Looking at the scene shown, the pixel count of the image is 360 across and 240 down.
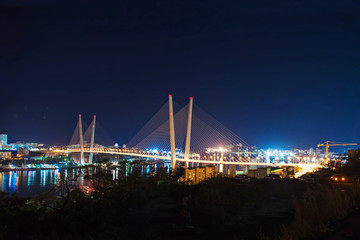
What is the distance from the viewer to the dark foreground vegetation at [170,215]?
Answer: 131 inches

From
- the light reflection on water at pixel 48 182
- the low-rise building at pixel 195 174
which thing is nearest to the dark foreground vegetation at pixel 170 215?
the light reflection on water at pixel 48 182

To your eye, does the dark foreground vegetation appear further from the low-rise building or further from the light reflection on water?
the low-rise building

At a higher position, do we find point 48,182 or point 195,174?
point 195,174

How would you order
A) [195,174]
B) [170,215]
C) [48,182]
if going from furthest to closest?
[48,182] → [195,174] → [170,215]

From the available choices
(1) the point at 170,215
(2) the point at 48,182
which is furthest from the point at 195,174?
(2) the point at 48,182

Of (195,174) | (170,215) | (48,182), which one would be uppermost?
(170,215)

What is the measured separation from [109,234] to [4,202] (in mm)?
1787

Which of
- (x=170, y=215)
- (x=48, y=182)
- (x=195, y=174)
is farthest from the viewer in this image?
(x=48, y=182)

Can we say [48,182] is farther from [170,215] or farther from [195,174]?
[170,215]

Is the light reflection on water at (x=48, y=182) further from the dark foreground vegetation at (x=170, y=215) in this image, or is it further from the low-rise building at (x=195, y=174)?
the low-rise building at (x=195, y=174)

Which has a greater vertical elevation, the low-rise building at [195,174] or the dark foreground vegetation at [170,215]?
the dark foreground vegetation at [170,215]

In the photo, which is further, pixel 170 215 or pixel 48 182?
pixel 48 182

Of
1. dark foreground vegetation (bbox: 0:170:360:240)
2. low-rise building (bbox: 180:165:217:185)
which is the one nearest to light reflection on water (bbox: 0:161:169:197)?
dark foreground vegetation (bbox: 0:170:360:240)

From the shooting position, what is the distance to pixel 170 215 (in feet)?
13.5
